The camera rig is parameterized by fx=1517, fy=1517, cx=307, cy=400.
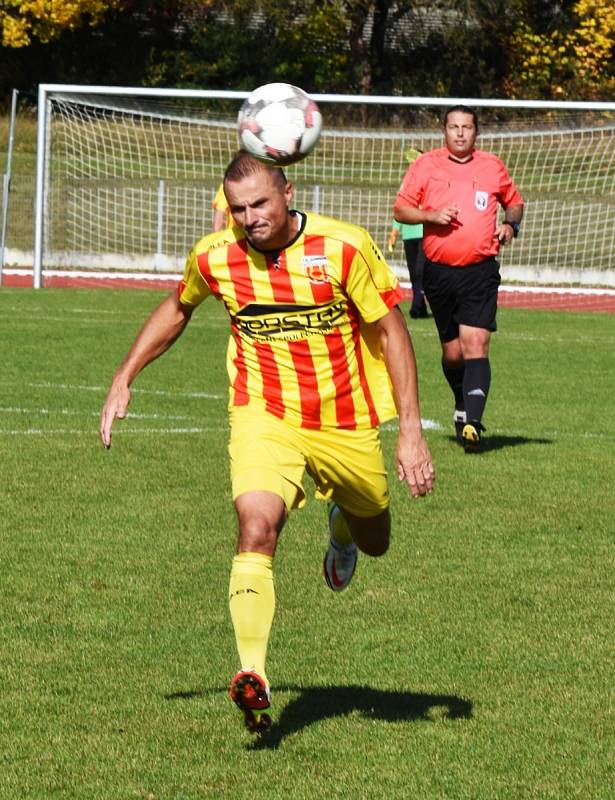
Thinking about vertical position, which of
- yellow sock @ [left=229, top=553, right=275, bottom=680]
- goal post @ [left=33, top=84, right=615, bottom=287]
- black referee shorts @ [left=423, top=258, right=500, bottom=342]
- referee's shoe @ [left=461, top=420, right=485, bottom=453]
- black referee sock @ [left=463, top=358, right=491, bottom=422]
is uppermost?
yellow sock @ [left=229, top=553, right=275, bottom=680]

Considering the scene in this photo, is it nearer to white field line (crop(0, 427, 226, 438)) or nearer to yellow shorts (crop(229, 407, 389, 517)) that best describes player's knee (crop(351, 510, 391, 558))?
yellow shorts (crop(229, 407, 389, 517))

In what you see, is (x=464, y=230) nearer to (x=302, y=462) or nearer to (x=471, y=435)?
(x=471, y=435)

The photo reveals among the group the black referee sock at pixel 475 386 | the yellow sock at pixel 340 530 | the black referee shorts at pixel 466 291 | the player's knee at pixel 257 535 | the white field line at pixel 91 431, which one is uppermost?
the player's knee at pixel 257 535

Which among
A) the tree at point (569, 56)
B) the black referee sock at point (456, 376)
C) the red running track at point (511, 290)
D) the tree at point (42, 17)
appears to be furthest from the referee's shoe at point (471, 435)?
the tree at point (42, 17)

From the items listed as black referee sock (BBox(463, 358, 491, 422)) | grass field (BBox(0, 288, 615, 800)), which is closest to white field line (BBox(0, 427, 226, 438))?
grass field (BBox(0, 288, 615, 800))

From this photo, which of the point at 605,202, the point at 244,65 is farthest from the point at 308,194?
the point at 244,65

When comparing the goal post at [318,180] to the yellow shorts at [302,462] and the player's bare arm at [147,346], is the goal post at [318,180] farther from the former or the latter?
the yellow shorts at [302,462]

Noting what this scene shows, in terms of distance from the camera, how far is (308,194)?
27.7m

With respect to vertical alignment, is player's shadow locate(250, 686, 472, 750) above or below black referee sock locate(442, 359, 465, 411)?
above

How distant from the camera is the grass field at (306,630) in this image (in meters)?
4.44

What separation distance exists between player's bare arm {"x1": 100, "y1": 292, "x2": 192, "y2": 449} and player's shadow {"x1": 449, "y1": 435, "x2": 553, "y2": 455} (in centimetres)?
527

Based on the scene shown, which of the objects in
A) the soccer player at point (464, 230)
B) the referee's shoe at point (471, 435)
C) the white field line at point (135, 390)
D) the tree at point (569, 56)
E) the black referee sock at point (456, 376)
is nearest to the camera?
the referee's shoe at point (471, 435)

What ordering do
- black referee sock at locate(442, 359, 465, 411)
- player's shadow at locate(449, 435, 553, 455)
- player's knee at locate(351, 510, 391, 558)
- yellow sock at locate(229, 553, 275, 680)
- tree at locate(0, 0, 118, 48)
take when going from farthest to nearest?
tree at locate(0, 0, 118, 48), black referee sock at locate(442, 359, 465, 411), player's shadow at locate(449, 435, 553, 455), player's knee at locate(351, 510, 391, 558), yellow sock at locate(229, 553, 275, 680)

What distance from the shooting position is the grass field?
14.6 ft
